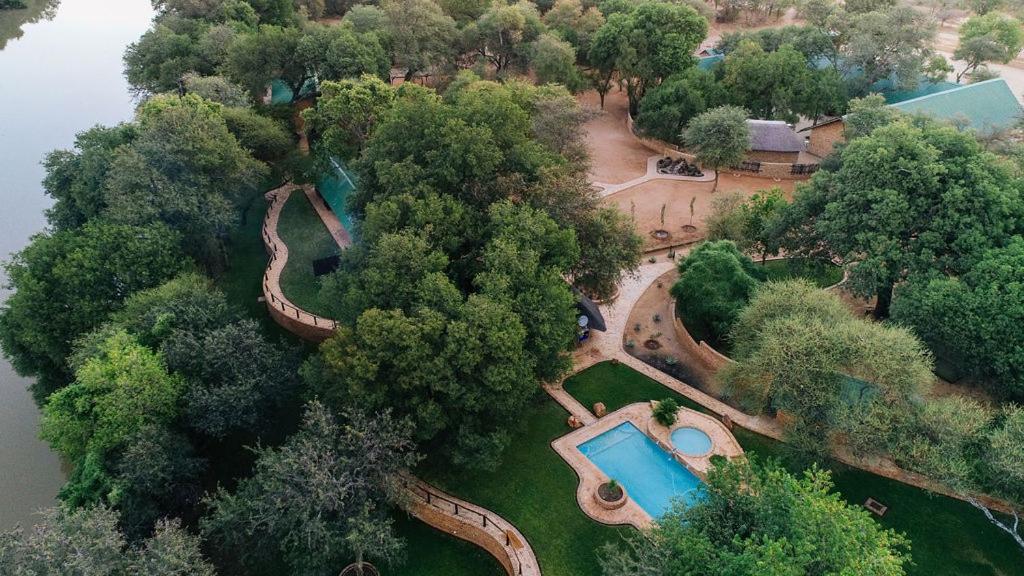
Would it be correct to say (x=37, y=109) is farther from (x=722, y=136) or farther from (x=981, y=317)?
(x=981, y=317)

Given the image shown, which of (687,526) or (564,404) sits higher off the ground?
(687,526)

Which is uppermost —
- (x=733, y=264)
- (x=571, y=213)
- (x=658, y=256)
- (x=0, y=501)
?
(x=571, y=213)

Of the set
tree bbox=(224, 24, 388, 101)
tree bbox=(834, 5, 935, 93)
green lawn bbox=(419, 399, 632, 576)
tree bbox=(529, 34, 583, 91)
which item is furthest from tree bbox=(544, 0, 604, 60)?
green lawn bbox=(419, 399, 632, 576)

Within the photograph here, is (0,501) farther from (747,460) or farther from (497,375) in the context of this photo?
(747,460)

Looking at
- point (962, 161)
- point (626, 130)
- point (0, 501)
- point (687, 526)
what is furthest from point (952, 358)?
point (0, 501)

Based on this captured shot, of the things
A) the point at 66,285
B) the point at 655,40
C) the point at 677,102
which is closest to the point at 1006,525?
the point at 677,102
